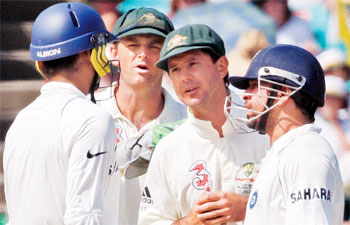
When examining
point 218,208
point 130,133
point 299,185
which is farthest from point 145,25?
point 299,185

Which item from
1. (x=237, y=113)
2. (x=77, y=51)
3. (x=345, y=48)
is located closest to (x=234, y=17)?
(x=345, y=48)

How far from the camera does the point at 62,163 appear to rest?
3.62 metres

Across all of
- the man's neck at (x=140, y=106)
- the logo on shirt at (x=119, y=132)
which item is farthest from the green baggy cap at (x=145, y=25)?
the logo on shirt at (x=119, y=132)

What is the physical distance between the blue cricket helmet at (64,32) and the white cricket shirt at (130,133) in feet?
2.99

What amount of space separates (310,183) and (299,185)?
0.04 m

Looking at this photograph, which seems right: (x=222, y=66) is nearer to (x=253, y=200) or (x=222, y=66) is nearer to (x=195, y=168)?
(x=195, y=168)

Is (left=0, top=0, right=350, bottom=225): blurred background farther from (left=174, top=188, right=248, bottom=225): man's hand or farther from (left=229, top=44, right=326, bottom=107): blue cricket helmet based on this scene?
(left=229, top=44, right=326, bottom=107): blue cricket helmet

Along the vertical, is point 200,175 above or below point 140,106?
below

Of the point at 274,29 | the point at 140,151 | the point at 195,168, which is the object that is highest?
the point at 274,29

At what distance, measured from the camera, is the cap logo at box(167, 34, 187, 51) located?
4328mm

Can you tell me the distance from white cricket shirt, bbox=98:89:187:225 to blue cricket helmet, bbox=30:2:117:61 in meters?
0.91

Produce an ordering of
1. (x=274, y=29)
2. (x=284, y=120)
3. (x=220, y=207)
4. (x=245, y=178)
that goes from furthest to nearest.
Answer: (x=274, y=29), (x=245, y=178), (x=220, y=207), (x=284, y=120)

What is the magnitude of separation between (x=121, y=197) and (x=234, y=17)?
4.23 m

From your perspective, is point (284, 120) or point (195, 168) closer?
point (284, 120)
